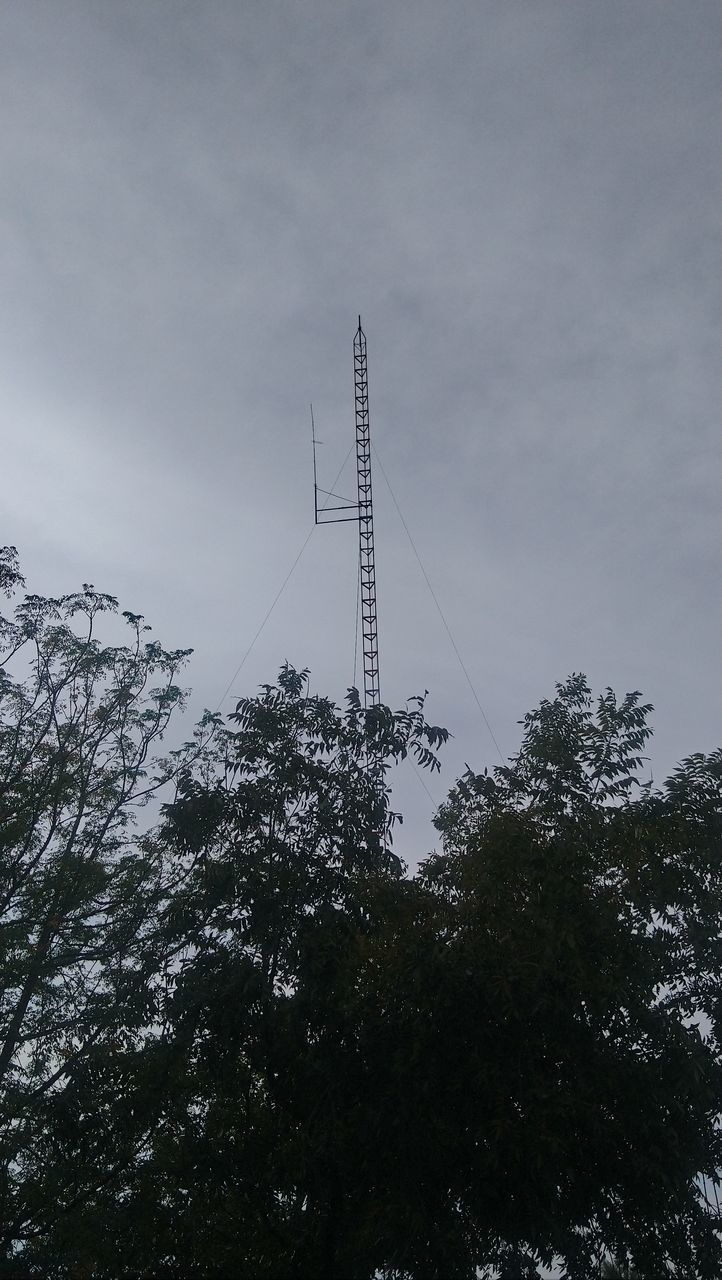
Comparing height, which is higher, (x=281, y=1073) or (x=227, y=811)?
(x=227, y=811)

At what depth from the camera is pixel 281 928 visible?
10.6m

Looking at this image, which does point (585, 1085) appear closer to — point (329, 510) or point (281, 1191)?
point (281, 1191)

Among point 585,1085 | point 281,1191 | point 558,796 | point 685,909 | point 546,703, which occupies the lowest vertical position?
point 281,1191

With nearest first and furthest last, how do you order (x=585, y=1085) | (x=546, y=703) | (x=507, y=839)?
Result: (x=585, y=1085)
(x=507, y=839)
(x=546, y=703)

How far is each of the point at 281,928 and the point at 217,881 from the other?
36.1 inches

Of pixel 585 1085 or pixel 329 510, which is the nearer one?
pixel 585 1085

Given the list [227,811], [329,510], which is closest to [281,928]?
[227,811]

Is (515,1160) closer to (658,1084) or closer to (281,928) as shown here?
(658,1084)

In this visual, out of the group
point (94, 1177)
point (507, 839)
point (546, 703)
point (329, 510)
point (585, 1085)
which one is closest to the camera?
point (585, 1085)

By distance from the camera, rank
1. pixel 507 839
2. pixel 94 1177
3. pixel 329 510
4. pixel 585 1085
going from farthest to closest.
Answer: pixel 329 510
pixel 94 1177
pixel 507 839
pixel 585 1085

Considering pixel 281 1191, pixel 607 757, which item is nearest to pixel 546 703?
pixel 607 757

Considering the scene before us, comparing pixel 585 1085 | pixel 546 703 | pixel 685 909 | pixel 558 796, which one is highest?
pixel 546 703

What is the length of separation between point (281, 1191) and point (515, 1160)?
2.76 meters

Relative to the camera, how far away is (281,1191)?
975cm
